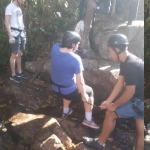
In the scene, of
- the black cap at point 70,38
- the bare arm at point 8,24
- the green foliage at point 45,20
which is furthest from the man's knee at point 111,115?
the bare arm at point 8,24

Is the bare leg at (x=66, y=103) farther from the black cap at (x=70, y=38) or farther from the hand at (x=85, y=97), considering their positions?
the black cap at (x=70, y=38)

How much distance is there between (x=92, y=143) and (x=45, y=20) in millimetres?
1245

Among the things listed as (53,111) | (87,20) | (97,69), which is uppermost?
(87,20)

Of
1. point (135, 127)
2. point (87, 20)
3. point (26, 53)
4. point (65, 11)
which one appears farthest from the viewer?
point (26, 53)

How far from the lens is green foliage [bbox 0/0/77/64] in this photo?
2082mm

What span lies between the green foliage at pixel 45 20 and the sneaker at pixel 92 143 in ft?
3.22

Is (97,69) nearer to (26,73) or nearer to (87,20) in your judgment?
(87,20)

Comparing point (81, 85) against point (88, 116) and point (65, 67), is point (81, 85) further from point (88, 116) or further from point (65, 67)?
point (88, 116)

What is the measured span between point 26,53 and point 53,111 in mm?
736

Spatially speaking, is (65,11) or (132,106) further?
(65,11)

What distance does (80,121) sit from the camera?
204 cm

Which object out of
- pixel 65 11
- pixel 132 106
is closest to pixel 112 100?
pixel 132 106

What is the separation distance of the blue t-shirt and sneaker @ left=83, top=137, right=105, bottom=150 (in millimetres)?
444

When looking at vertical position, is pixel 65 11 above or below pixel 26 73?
above
